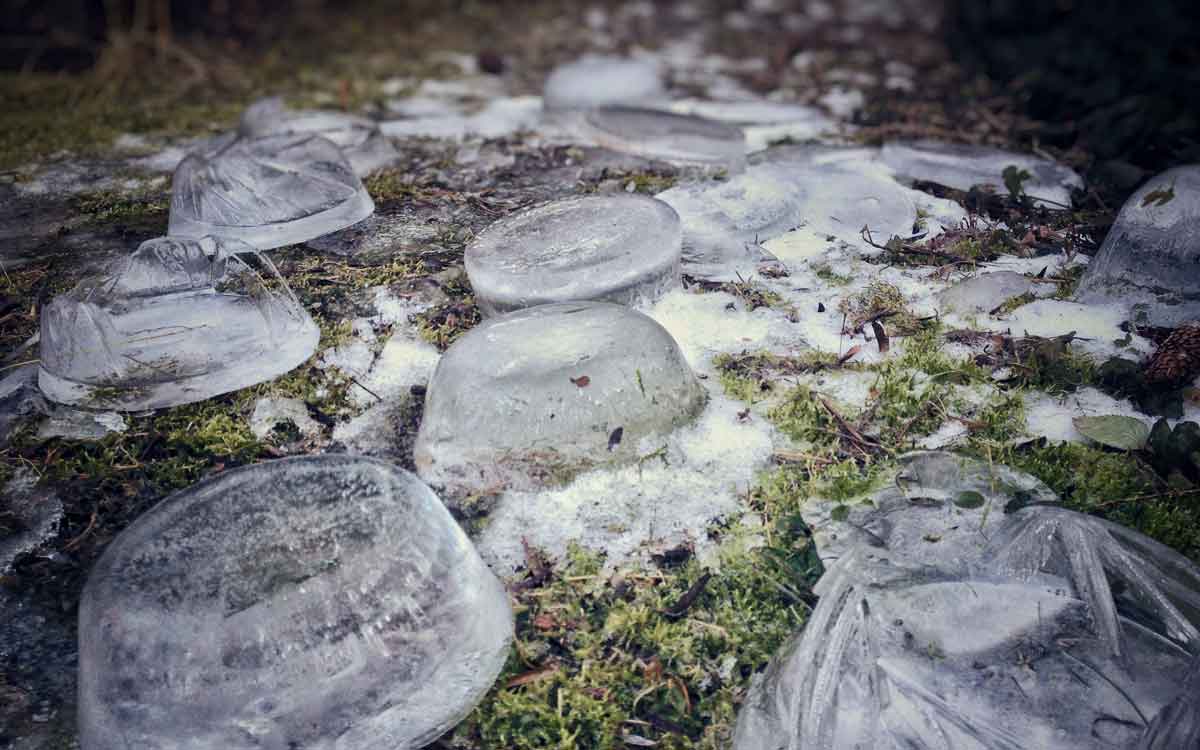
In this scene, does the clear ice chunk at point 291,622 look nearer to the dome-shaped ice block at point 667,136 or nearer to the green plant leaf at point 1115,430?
the green plant leaf at point 1115,430

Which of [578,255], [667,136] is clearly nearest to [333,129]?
[667,136]

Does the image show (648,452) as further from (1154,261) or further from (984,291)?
(1154,261)

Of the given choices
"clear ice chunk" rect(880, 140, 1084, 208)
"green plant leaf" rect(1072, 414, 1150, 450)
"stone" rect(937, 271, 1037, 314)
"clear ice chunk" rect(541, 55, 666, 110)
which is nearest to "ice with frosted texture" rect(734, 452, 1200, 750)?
"green plant leaf" rect(1072, 414, 1150, 450)

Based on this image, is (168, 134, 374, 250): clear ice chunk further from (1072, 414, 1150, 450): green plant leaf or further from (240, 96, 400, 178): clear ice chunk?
(1072, 414, 1150, 450): green plant leaf

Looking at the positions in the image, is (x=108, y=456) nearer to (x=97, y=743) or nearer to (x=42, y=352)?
(x=42, y=352)

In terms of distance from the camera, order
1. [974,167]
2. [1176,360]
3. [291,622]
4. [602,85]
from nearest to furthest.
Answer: [291,622]
[1176,360]
[974,167]
[602,85]
